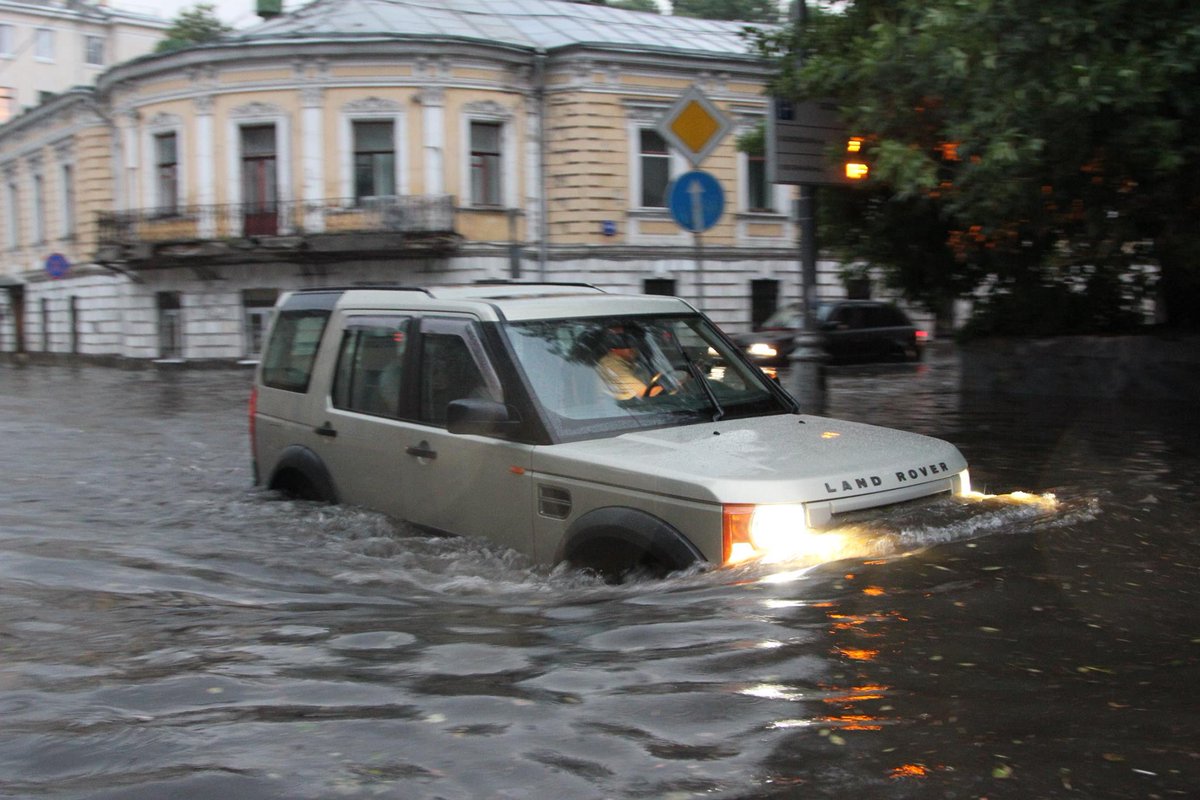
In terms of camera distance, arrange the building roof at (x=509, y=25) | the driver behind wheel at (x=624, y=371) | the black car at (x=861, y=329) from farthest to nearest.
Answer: the building roof at (x=509, y=25) → the black car at (x=861, y=329) → the driver behind wheel at (x=624, y=371)

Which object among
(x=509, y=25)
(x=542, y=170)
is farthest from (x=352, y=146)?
(x=509, y=25)

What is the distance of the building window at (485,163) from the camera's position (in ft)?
103

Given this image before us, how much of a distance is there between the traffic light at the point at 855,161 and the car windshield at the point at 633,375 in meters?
5.56

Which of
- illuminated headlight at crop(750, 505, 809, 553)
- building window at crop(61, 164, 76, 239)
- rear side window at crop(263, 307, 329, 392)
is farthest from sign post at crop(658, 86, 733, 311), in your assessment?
building window at crop(61, 164, 76, 239)

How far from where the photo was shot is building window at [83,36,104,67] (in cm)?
7731

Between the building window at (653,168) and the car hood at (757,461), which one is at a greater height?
the building window at (653,168)

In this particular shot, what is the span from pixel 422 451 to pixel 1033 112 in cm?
516

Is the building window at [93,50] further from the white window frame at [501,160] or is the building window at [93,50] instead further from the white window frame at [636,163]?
the white window frame at [636,163]

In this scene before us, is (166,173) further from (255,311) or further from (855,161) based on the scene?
(855,161)

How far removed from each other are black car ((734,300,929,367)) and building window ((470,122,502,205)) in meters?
9.19

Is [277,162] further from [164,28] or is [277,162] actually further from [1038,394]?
[164,28]

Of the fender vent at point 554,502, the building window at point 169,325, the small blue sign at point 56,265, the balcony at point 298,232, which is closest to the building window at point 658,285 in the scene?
the balcony at point 298,232

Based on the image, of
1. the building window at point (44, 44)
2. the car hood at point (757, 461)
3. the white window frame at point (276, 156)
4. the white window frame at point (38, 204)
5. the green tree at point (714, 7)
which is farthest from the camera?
the building window at point (44, 44)

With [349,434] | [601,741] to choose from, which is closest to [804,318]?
[349,434]
